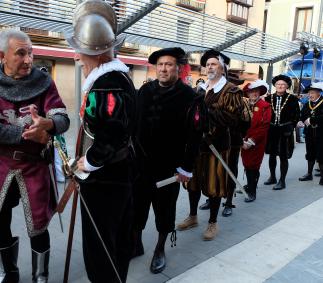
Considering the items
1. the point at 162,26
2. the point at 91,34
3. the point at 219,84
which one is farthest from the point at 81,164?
the point at 162,26

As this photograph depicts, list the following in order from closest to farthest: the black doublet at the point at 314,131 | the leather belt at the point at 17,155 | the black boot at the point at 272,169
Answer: the leather belt at the point at 17,155
the black boot at the point at 272,169
the black doublet at the point at 314,131

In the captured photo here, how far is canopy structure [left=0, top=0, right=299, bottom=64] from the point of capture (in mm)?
4407

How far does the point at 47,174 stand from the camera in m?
2.23

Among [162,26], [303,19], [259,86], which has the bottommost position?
[259,86]

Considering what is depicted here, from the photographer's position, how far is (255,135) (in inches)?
175

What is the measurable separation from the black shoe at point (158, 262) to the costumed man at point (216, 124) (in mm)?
643

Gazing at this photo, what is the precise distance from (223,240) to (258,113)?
1.79 m

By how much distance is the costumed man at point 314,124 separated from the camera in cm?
538

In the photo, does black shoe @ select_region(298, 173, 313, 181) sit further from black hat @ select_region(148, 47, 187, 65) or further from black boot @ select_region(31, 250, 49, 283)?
black boot @ select_region(31, 250, 49, 283)

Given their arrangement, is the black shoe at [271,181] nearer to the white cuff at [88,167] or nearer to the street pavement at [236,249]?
the street pavement at [236,249]

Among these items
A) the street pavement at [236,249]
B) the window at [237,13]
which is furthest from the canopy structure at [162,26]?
the window at [237,13]

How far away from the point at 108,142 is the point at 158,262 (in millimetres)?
1333

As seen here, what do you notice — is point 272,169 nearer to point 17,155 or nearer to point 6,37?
point 17,155

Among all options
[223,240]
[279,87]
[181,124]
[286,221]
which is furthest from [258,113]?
[181,124]
